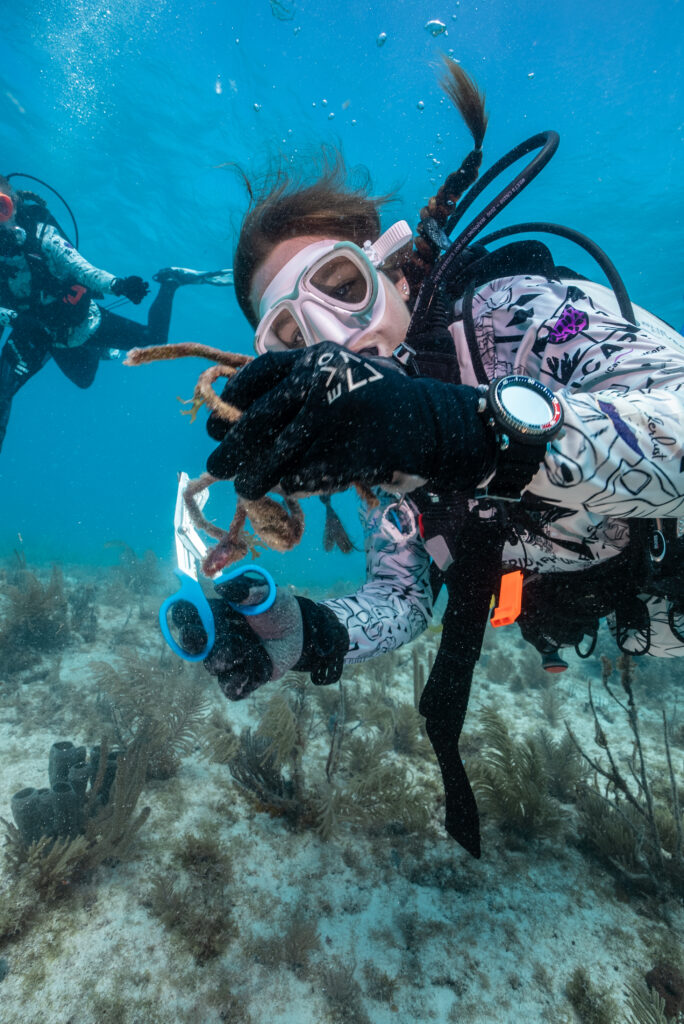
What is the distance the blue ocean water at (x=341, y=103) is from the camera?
12352 mm

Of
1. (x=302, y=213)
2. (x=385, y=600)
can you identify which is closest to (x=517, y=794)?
(x=385, y=600)

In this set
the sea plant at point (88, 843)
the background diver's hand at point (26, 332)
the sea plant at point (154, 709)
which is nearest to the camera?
the sea plant at point (88, 843)

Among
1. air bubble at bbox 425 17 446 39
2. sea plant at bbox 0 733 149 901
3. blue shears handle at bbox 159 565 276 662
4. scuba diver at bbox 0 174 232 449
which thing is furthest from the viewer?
air bubble at bbox 425 17 446 39

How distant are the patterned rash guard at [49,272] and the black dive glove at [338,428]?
9448mm

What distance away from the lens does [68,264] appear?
8.61 metres

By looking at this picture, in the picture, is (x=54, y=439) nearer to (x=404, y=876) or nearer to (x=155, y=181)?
(x=155, y=181)

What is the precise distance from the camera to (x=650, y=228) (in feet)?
55.4

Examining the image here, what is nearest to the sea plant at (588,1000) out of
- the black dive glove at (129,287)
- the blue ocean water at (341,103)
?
the black dive glove at (129,287)

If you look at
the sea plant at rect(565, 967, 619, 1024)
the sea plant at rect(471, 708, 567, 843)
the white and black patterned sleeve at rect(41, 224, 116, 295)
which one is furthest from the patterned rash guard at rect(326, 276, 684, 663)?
the white and black patterned sleeve at rect(41, 224, 116, 295)

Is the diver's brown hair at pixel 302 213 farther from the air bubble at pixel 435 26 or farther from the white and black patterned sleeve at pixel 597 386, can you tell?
the air bubble at pixel 435 26

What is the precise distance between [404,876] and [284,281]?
376 cm

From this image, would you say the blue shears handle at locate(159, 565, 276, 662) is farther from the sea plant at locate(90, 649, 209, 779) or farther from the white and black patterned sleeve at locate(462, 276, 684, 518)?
the sea plant at locate(90, 649, 209, 779)

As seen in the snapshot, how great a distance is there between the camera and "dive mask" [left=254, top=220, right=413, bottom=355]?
6.10 ft

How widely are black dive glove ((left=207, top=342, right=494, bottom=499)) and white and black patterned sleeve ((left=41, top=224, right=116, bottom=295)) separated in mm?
9448
